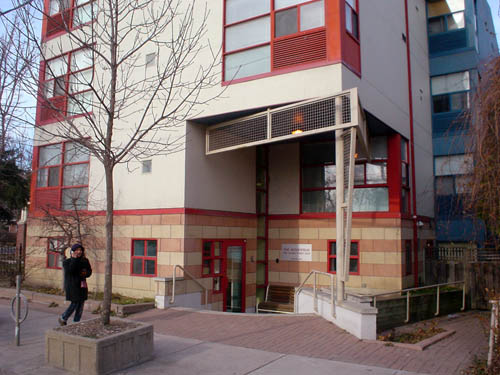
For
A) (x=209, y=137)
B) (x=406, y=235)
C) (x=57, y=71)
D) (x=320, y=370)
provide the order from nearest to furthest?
(x=320, y=370) < (x=209, y=137) < (x=406, y=235) < (x=57, y=71)

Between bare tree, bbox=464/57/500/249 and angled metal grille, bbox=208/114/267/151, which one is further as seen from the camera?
angled metal grille, bbox=208/114/267/151

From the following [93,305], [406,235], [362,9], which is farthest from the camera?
[406,235]

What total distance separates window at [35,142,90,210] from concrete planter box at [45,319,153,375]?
8.29 metres

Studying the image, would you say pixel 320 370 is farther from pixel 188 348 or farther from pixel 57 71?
pixel 57 71

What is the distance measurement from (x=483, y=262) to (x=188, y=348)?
11453 mm

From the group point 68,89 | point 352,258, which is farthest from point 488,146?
point 68,89

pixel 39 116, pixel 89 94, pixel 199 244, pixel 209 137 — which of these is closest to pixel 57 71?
pixel 39 116

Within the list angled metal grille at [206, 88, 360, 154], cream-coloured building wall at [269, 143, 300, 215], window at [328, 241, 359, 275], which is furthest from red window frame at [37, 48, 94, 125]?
window at [328, 241, 359, 275]

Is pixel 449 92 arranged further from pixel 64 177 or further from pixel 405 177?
pixel 64 177

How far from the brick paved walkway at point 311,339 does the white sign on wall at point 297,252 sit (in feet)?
14.4

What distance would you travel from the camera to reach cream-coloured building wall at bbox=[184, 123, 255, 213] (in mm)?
12445

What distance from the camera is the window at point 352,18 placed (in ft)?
36.1

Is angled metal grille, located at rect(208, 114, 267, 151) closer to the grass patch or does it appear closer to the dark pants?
the grass patch

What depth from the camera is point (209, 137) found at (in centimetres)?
1289
